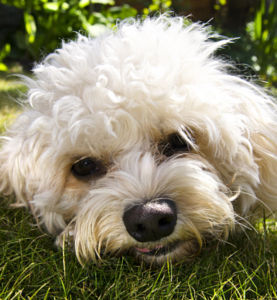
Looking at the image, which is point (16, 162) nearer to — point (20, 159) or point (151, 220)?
point (20, 159)

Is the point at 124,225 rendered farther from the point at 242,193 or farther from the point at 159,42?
the point at 159,42

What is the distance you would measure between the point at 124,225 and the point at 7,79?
14.8ft

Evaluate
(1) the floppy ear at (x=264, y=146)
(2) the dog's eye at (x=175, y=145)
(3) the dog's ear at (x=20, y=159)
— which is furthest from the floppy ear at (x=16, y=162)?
(1) the floppy ear at (x=264, y=146)

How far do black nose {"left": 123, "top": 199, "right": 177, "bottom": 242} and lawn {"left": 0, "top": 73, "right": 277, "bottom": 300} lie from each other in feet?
0.51

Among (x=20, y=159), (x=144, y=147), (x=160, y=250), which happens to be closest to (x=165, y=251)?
(x=160, y=250)

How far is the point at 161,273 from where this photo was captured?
1696mm

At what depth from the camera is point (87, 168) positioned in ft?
6.28

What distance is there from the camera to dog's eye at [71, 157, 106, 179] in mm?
1898

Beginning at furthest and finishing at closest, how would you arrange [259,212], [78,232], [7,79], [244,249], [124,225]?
[7,79]
[259,212]
[244,249]
[78,232]
[124,225]

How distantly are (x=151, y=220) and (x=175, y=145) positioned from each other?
0.49 metres

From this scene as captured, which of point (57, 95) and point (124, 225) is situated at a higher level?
point (57, 95)

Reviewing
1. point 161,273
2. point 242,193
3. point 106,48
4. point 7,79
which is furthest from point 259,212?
point 7,79

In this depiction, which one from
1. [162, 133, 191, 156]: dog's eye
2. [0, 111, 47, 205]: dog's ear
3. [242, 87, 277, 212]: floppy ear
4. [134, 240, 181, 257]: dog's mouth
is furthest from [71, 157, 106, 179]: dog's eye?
[242, 87, 277, 212]: floppy ear

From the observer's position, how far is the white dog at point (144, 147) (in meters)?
1.59
